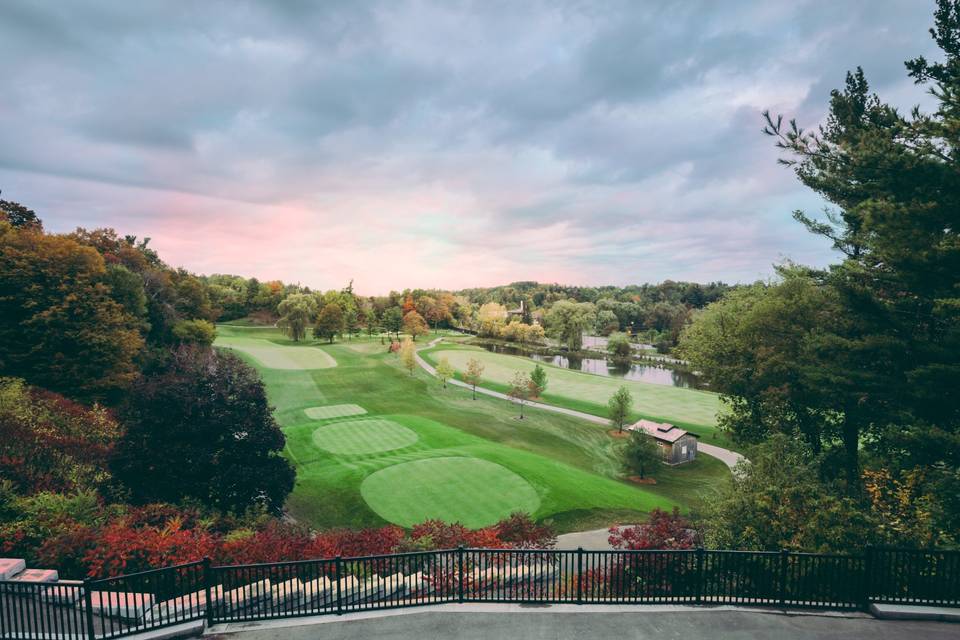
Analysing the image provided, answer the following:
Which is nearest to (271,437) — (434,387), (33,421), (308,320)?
(33,421)

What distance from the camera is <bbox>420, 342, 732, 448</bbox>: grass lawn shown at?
45312 mm

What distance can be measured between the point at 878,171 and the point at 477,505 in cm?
2021

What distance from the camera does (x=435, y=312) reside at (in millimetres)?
125812

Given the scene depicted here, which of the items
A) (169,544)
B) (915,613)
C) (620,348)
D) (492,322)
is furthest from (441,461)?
(492,322)

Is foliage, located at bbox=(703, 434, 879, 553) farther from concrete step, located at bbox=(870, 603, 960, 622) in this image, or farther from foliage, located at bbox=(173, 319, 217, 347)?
foliage, located at bbox=(173, 319, 217, 347)

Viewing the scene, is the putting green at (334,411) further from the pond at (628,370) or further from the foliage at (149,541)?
the pond at (628,370)

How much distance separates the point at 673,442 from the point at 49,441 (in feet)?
116

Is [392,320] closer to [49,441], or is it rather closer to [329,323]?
[329,323]

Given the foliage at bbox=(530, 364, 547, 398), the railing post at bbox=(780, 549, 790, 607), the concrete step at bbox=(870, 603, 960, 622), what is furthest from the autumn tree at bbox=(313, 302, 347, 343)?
the concrete step at bbox=(870, 603, 960, 622)

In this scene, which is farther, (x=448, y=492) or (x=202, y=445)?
(x=448, y=492)

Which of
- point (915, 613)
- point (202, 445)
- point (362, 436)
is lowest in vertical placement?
point (362, 436)

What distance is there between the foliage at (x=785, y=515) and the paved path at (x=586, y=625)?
85.5 inches

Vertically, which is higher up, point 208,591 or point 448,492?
point 208,591

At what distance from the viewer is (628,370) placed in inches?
3184
